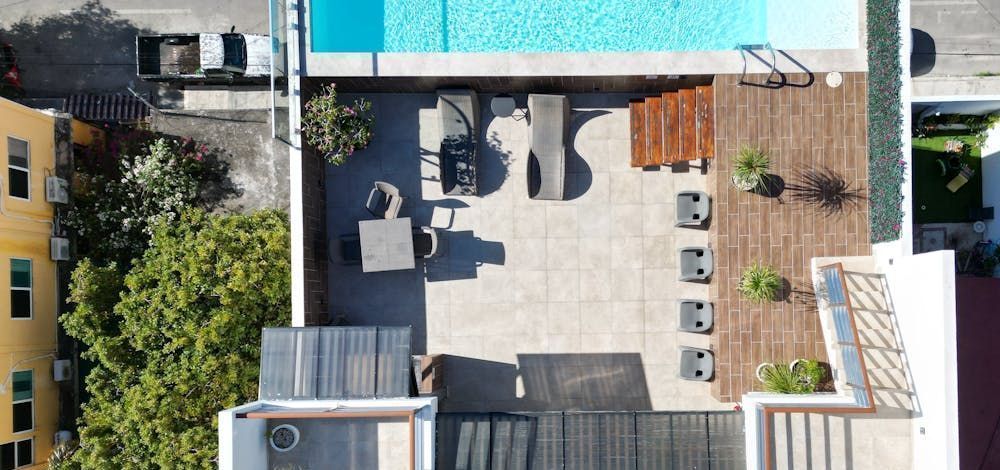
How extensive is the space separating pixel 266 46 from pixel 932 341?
1557cm

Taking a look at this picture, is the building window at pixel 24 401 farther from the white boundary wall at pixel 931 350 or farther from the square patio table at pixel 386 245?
the white boundary wall at pixel 931 350

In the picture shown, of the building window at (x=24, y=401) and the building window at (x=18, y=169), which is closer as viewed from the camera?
the building window at (x=18, y=169)

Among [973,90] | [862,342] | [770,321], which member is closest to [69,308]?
[770,321]

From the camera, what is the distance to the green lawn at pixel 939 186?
15.0 m

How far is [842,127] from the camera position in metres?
12.3

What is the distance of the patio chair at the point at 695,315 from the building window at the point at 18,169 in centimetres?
1439

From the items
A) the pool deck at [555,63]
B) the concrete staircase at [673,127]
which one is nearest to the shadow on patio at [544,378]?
the concrete staircase at [673,127]

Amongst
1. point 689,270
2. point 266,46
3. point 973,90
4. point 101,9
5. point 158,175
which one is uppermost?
point 101,9

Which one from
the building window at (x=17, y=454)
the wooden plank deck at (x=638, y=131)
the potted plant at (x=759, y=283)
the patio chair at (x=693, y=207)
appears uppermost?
the wooden plank deck at (x=638, y=131)

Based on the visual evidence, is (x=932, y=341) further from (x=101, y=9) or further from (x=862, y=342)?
(x=101, y=9)

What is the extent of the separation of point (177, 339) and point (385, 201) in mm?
5064

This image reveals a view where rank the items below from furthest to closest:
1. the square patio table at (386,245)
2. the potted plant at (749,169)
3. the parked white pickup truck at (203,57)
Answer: the parked white pickup truck at (203,57) → the square patio table at (386,245) → the potted plant at (749,169)

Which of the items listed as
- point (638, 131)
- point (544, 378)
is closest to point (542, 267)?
point (544, 378)

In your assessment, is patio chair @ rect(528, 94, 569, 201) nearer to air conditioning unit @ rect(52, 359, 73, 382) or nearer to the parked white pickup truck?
the parked white pickup truck
